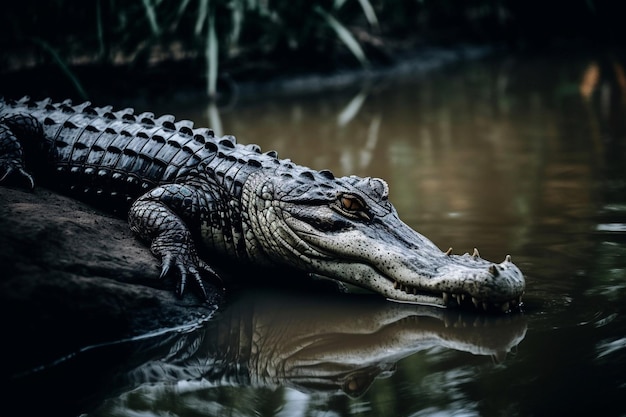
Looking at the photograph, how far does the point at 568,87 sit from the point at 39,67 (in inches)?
256

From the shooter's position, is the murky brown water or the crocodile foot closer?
the murky brown water

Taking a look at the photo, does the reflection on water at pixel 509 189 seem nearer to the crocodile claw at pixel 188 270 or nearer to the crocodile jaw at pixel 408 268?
the crocodile jaw at pixel 408 268

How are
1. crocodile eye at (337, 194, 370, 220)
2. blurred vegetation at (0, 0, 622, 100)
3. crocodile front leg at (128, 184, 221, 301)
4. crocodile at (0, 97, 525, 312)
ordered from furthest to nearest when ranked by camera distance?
blurred vegetation at (0, 0, 622, 100) → crocodile eye at (337, 194, 370, 220) → crocodile front leg at (128, 184, 221, 301) → crocodile at (0, 97, 525, 312)

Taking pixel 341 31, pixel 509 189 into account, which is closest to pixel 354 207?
pixel 509 189

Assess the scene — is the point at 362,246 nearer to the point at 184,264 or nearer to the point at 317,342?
the point at 317,342

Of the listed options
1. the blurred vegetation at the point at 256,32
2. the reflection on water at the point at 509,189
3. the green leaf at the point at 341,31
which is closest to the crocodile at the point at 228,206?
the reflection on water at the point at 509,189

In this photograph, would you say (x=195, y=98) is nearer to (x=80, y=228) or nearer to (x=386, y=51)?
(x=386, y=51)

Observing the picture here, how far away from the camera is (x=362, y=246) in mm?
3512

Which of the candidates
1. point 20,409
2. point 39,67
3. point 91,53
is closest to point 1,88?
point 39,67

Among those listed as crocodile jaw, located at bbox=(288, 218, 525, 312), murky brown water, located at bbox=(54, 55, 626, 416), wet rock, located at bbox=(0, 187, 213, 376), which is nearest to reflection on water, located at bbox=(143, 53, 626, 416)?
murky brown water, located at bbox=(54, 55, 626, 416)

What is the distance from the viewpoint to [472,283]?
3133 mm

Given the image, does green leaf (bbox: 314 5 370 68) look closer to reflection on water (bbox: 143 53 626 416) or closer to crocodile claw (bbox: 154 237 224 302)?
reflection on water (bbox: 143 53 626 416)

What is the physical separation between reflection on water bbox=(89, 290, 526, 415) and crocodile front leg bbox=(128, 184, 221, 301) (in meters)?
0.24

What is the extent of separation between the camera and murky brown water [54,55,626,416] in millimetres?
2537
